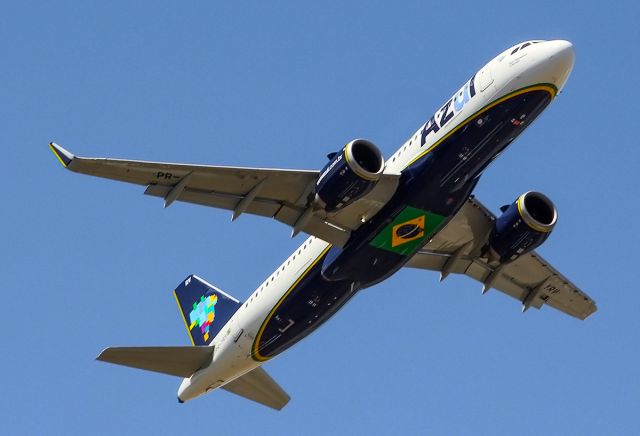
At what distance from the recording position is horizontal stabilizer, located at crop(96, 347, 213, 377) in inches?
1740

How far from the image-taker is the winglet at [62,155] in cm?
3491

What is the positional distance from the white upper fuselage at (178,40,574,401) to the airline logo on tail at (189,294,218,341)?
8.82 ft

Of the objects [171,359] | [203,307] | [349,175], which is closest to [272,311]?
[171,359]

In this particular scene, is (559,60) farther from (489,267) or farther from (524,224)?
(489,267)

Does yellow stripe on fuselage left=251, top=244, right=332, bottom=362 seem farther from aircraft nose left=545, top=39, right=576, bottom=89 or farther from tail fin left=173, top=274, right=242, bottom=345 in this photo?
aircraft nose left=545, top=39, right=576, bottom=89

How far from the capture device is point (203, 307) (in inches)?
1916

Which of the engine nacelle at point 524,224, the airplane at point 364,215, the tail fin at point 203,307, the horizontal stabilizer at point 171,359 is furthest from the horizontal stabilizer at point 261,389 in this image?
the engine nacelle at point 524,224

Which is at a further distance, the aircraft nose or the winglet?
the aircraft nose

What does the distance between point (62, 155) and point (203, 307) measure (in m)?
14.8

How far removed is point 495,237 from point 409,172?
629cm

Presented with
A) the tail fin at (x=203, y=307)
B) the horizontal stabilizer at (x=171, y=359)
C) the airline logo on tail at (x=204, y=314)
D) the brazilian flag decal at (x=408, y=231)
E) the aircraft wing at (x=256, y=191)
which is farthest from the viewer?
the airline logo on tail at (x=204, y=314)

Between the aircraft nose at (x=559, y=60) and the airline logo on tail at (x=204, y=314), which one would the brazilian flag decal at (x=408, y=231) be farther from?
the airline logo on tail at (x=204, y=314)

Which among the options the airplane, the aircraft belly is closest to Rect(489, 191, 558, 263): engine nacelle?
the airplane

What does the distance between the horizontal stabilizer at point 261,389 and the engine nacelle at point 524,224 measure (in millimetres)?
9961
